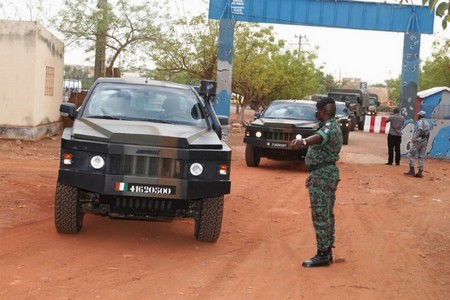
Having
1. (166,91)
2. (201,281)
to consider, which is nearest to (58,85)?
(166,91)

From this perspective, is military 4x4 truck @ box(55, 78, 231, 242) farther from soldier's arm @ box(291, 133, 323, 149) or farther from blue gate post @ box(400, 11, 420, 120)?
blue gate post @ box(400, 11, 420, 120)

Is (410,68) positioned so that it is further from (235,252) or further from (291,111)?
(235,252)

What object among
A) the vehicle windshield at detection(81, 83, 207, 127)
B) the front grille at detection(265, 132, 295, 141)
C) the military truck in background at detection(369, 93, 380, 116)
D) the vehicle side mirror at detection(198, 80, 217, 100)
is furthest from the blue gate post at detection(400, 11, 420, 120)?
the military truck in background at detection(369, 93, 380, 116)

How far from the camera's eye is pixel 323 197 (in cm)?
658

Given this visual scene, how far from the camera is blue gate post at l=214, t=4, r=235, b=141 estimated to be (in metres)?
21.3

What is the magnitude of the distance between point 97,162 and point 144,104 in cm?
156

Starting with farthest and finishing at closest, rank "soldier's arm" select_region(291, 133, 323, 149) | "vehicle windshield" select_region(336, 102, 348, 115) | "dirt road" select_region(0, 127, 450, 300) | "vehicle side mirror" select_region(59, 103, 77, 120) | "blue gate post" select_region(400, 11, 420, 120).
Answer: "vehicle windshield" select_region(336, 102, 348, 115) < "blue gate post" select_region(400, 11, 420, 120) < "vehicle side mirror" select_region(59, 103, 77, 120) < "soldier's arm" select_region(291, 133, 323, 149) < "dirt road" select_region(0, 127, 450, 300)

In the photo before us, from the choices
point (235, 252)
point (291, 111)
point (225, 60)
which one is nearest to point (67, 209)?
point (235, 252)

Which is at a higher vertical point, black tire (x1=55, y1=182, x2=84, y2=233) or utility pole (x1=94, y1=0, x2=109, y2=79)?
utility pole (x1=94, y1=0, x2=109, y2=79)

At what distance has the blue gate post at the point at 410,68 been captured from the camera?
71.9ft

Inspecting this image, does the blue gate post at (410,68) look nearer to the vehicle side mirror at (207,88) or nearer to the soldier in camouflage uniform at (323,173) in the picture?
the vehicle side mirror at (207,88)

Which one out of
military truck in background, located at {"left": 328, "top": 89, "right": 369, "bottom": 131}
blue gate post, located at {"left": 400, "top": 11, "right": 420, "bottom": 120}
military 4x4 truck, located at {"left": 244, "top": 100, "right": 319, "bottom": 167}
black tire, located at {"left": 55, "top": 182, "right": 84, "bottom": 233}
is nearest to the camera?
black tire, located at {"left": 55, "top": 182, "right": 84, "bottom": 233}

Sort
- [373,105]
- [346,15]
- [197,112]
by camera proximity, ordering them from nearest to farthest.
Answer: [197,112] → [346,15] → [373,105]

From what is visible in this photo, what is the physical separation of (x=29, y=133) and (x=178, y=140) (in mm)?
11012
